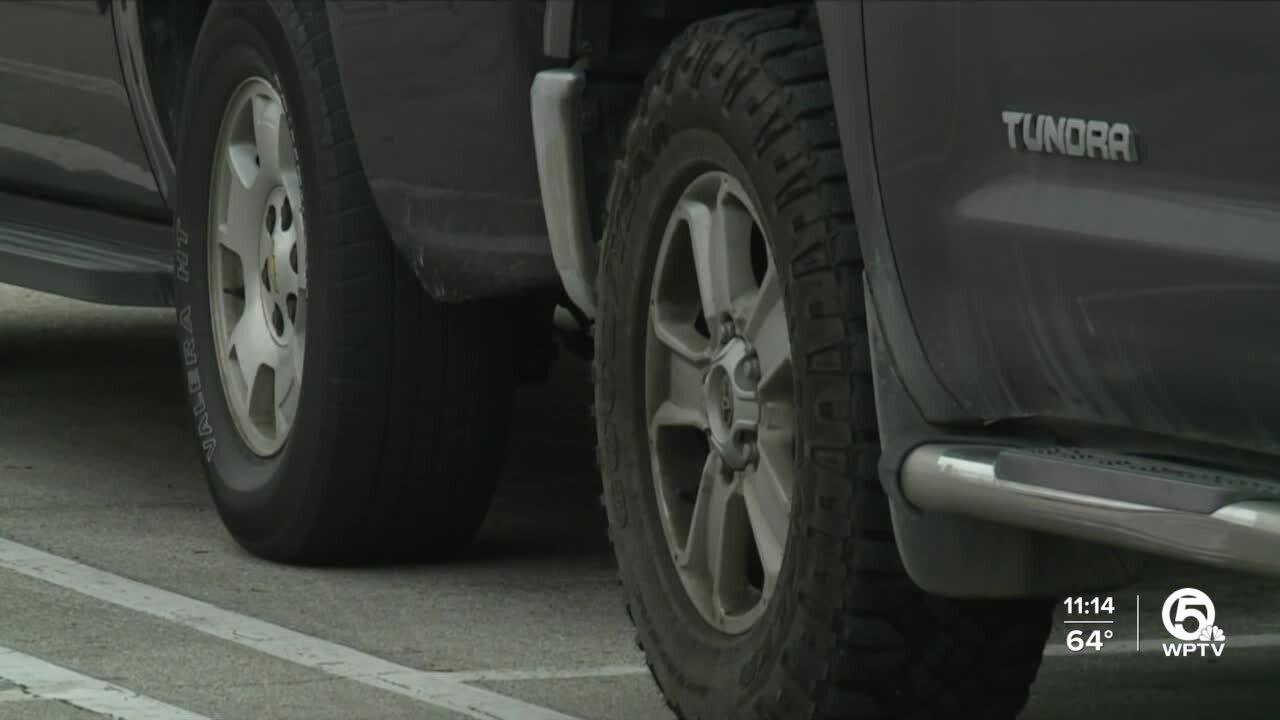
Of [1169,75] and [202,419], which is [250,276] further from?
[1169,75]

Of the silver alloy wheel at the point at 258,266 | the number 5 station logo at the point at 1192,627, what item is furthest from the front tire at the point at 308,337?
the number 5 station logo at the point at 1192,627

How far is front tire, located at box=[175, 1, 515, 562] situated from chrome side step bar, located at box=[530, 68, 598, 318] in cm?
82

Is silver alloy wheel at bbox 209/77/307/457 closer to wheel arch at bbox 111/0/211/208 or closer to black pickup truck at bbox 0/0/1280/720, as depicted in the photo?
black pickup truck at bbox 0/0/1280/720

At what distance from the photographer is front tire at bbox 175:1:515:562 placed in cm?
537

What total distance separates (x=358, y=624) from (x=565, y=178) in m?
1.03

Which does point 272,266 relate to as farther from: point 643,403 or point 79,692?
point 643,403

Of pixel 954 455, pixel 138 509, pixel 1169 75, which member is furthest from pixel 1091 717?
pixel 138 509

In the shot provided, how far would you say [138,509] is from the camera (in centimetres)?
637

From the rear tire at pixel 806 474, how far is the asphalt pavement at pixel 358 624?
59 cm

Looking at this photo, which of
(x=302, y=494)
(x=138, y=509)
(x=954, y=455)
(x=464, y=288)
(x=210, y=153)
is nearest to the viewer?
(x=954, y=455)

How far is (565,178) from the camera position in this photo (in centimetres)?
456

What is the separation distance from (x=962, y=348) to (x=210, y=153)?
2.63 meters

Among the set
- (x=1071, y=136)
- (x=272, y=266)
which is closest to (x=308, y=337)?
(x=272, y=266)

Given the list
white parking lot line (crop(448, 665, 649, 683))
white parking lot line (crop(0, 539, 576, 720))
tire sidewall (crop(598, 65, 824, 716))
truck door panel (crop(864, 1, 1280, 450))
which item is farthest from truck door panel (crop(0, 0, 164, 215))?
truck door panel (crop(864, 1, 1280, 450))
